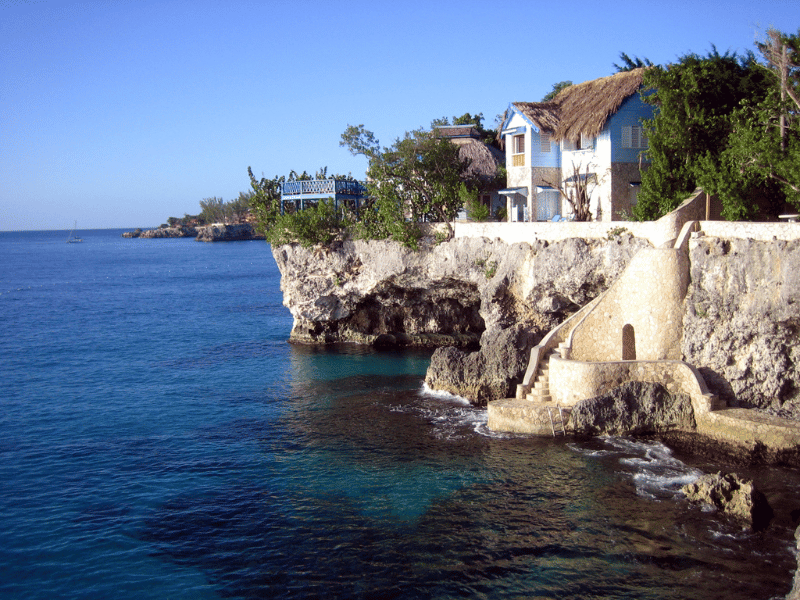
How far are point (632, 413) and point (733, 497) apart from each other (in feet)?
18.8

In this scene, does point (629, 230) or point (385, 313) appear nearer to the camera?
point (629, 230)

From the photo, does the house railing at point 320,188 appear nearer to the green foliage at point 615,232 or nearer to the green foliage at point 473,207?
the green foliage at point 473,207

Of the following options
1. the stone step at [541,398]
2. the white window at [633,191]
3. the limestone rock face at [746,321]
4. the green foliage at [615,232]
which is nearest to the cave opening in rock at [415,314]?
the white window at [633,191]

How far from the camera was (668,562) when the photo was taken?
1573 centimetres

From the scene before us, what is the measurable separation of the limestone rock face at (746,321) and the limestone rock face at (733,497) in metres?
6.41

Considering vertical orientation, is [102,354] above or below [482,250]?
below

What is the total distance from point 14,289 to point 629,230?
243ft

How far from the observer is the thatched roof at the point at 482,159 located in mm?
45403

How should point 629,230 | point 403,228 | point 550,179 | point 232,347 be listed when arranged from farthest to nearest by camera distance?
point 232,347 < point 550,179 < point 403,228 < point 629,230

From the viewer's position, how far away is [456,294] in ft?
126

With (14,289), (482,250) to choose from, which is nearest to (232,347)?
(482,250)

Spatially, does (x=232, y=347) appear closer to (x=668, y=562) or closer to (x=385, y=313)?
(x=385, y=313)

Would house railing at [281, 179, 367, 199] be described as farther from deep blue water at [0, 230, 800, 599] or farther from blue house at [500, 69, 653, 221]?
deep blue water at [0, 230, 800, 599]

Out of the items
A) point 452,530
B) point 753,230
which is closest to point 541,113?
point 753,230
